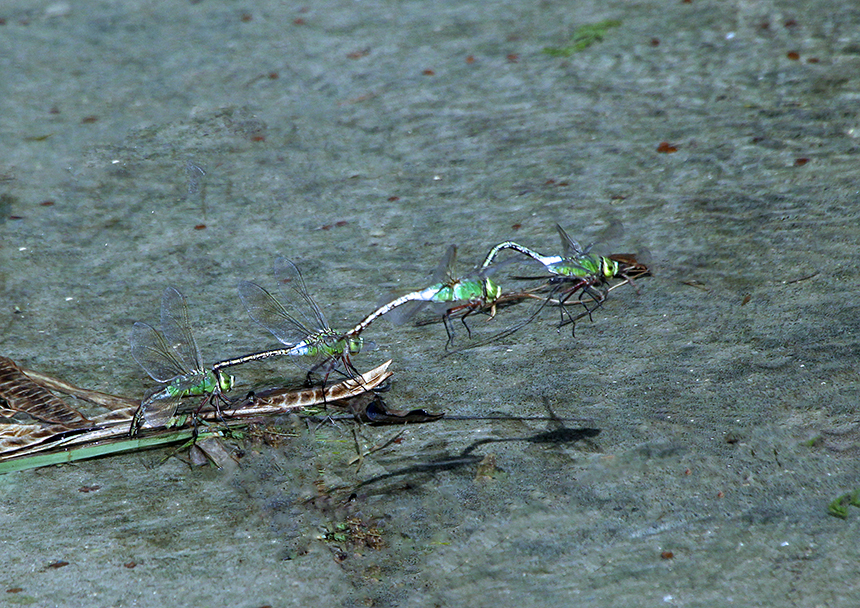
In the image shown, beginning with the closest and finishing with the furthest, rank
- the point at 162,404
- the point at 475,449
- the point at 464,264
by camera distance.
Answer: the point at 475,449 → the point at 162,404 → the point at 464,264

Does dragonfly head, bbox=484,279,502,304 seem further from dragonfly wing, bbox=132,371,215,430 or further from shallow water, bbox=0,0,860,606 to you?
dragonfly wing, bbox=132,371,215,430

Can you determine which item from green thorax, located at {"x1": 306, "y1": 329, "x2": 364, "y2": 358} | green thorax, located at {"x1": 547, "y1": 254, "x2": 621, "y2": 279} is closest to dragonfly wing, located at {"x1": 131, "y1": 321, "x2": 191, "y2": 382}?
green thorax, located at {"x1": 306, "y1": 329, "x2": 364, "y2": 358}

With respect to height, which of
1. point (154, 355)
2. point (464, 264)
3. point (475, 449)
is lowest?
point (475, 449)

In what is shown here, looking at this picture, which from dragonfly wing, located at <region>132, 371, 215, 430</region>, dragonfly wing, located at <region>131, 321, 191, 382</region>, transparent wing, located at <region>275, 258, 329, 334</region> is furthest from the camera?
transparent wing, located at <region>275, 258, 329, 334</region>

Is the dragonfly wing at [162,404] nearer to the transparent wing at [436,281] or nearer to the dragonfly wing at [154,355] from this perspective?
the dragonfly wing at [154,355]

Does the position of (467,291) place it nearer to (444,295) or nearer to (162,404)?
(444,295)

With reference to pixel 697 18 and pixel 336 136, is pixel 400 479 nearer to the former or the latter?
pixel 336 136

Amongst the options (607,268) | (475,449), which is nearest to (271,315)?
(475,449)
